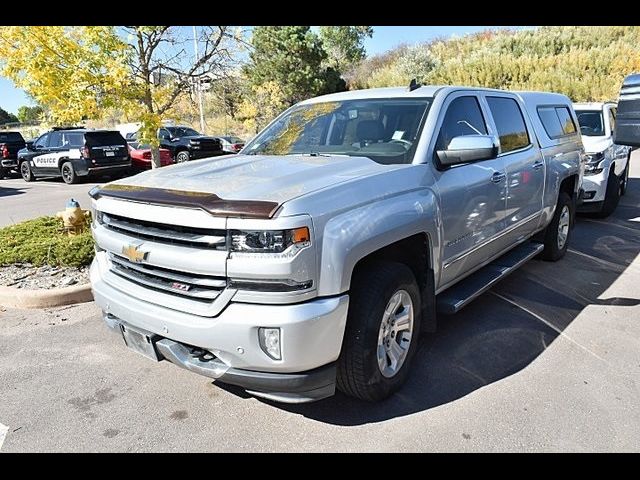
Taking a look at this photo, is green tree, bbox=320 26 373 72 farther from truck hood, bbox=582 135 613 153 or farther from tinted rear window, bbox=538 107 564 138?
tinted rear window, bbox=538 107 564 138

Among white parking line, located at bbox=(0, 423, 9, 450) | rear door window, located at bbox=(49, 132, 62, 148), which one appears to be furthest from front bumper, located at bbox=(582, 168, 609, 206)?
rear door window, located at bbox=(49, 132, 62, 148)

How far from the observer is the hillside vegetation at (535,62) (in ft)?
80.5

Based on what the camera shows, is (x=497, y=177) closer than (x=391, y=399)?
No

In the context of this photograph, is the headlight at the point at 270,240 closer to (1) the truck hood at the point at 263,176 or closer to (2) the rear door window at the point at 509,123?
(1) the truck hood at the point at 263,176

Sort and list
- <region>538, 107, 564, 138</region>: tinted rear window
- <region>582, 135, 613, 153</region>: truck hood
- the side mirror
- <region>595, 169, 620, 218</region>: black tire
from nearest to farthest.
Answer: the side mirror < <region>538, 107, 564, 138</region>: tinted rear window < <region>582, 135, 613, 153</region>: truck hood < <region>595, 169, 620, 218</region>: black tire

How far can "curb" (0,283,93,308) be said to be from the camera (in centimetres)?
457

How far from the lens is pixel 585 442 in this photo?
8.55 ft

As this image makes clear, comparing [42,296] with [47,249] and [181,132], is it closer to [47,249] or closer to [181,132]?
[47,249]

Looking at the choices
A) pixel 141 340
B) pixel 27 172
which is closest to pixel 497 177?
pixel 141 340

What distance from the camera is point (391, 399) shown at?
3.05 metres

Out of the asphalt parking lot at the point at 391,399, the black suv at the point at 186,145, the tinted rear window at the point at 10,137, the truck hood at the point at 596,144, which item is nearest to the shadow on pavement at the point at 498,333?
the asphalt parking lot at the point at 391,399

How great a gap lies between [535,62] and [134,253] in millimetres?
29817
